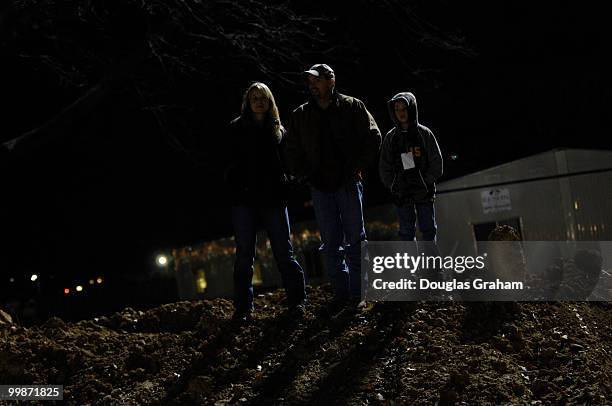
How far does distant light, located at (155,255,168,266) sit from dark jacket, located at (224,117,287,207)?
9.70 m

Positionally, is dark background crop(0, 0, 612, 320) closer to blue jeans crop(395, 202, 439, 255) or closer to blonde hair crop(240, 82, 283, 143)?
blonde hair crop(240, 82, 283, 143)

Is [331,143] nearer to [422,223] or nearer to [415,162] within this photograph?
[415,162]

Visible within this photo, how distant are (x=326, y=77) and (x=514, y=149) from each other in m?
7.35

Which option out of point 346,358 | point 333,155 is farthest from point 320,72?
point 346,358

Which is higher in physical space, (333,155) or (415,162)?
(333,155)

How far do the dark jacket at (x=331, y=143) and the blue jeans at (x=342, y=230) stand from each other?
97 mm

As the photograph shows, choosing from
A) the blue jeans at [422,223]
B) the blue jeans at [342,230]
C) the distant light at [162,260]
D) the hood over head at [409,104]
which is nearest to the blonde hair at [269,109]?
the blue jeans at [342,230]

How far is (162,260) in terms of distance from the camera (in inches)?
607

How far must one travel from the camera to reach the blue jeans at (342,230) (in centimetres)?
592

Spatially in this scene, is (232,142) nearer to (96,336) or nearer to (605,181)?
(96,336)

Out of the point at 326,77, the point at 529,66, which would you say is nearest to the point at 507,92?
the point at 529,66

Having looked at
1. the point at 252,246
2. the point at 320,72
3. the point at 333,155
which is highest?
the point at 320,72

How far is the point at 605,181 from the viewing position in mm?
10305

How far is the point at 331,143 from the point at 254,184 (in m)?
0.75
